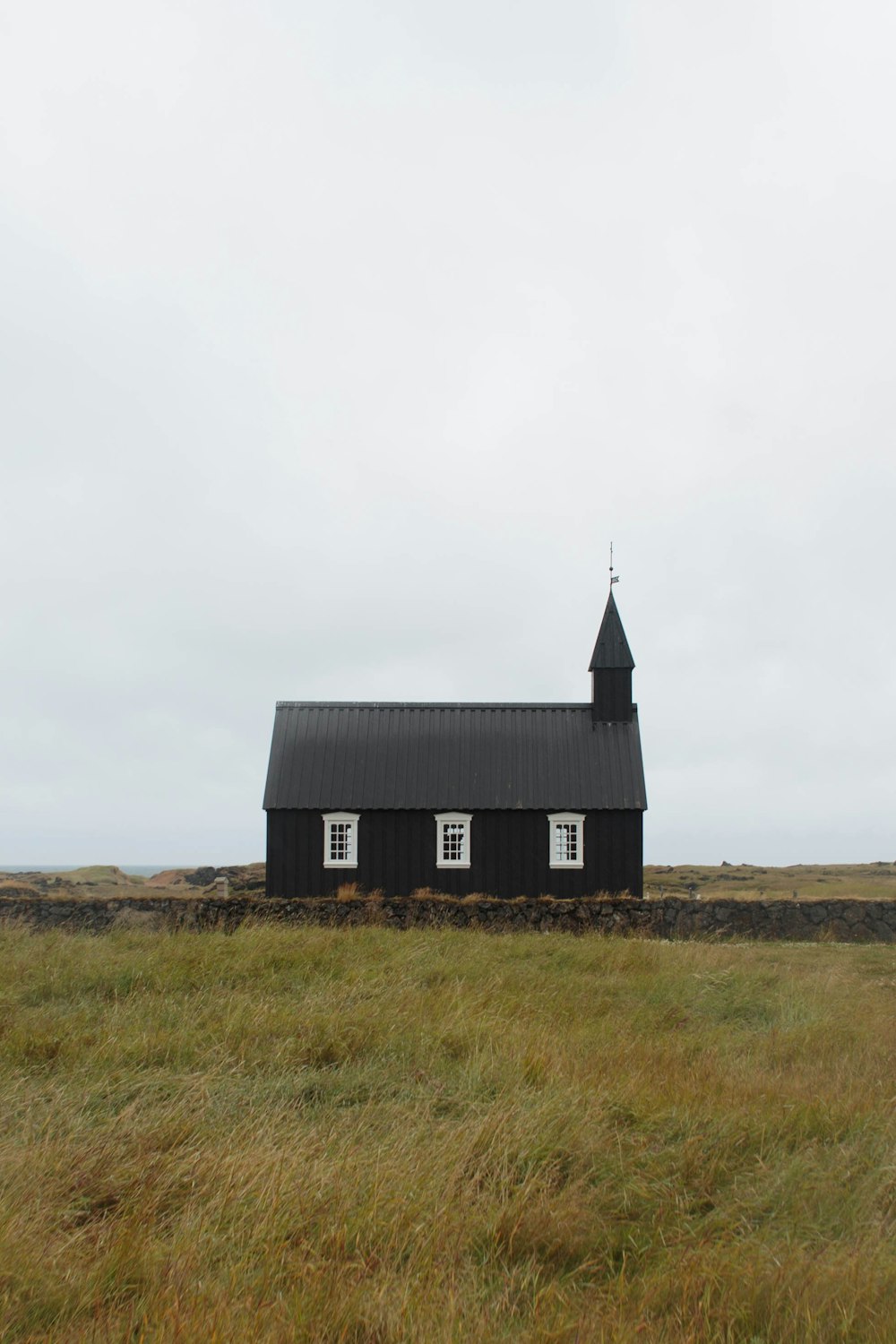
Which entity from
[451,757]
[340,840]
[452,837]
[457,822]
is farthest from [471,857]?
[340,840]

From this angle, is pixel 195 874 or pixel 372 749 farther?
pixel 195 874

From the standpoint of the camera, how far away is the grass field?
15.0ft

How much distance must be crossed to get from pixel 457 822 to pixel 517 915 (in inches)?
297

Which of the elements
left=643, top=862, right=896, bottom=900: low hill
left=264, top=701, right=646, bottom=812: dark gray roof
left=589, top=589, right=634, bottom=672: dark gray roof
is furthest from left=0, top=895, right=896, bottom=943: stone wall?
left=589, top=589, right=634, bottom=672: dark gray roof

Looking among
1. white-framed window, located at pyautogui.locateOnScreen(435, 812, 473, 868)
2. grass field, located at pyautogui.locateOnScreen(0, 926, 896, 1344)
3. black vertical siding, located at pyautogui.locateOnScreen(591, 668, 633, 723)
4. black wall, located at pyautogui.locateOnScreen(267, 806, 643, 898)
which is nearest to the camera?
grass field, located at pyautogui.locateOnScreen(0, 926, 896, 1344)

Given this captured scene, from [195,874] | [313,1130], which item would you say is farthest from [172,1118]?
[195,874]

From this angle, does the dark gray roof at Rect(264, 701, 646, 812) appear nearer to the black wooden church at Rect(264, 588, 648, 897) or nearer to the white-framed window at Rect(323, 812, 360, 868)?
the black wooden church at Rect(264, 588, 648, 897)

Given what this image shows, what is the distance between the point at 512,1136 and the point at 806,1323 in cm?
228

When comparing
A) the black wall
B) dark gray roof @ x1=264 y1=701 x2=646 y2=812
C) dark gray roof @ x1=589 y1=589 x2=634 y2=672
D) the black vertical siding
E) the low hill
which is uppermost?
dark gray roof @ x1=589 y1=589 x2=634 y2=672

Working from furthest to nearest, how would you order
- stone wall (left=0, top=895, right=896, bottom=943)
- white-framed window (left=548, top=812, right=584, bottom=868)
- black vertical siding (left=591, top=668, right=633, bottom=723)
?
black vertical siding (left=591, top=668, right=633, bottom=723)
white-framed window (left=548, top=812, right=584, bottom=868)
stone wall (left=0, top=895, right=896, bottom=943)

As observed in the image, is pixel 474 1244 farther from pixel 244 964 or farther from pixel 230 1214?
pixel 244 964

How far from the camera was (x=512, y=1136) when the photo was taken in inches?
251

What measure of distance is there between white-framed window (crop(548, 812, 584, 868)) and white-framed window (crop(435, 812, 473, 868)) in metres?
2.79

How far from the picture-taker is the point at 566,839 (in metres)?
30.4
